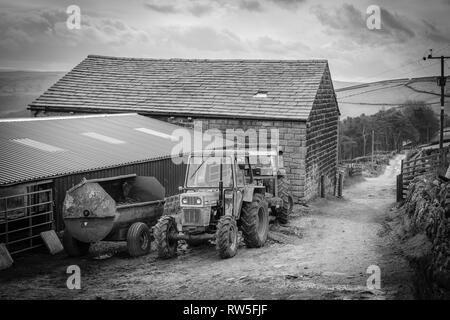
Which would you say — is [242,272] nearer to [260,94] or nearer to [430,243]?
[430,243]

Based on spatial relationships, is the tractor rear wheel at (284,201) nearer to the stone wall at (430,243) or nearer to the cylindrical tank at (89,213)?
the stone wall at (430,243)

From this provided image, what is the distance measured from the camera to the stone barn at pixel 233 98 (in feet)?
69.9

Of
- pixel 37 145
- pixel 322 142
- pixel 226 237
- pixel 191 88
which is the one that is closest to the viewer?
pixel 226 237

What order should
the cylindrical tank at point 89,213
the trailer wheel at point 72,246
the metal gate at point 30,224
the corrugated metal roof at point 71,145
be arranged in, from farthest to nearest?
the corrugated metal roof at point 71,145 → the metal gate at point 30,224 → the trailer wheel at point 72,246 → the cylindrical tank at point 89,213

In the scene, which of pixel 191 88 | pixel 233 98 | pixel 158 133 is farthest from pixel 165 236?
pixel 191 88

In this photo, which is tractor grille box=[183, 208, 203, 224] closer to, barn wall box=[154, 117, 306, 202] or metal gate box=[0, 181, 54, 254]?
metal gate box=[0, 181, 54, 254]

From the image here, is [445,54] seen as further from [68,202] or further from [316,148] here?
[68,202]

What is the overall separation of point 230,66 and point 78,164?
14.9m

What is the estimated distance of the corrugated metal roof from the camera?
12.9 metres

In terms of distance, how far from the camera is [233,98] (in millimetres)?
23547

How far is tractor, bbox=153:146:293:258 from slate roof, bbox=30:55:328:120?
923cm

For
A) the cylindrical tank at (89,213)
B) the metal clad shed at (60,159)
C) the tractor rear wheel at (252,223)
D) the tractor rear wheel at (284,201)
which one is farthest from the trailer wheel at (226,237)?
the metal clad shed at (60,159)

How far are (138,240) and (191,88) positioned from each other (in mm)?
14588
